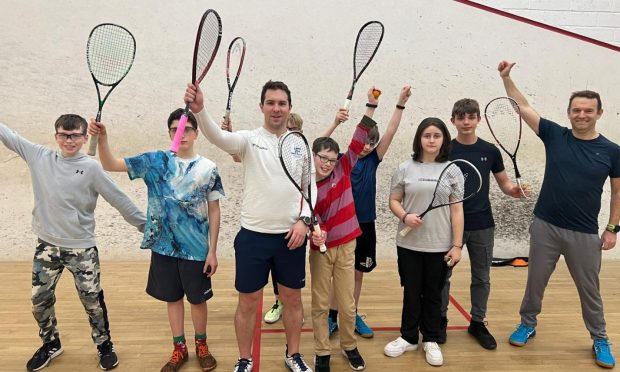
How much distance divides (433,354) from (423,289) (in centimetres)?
33

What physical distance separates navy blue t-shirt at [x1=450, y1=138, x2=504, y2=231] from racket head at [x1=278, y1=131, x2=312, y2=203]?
2.93 ft

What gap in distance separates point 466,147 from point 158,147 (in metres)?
2.87

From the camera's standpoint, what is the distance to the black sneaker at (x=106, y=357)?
199cm

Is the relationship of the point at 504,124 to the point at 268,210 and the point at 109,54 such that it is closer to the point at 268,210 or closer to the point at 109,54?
the point at 268,210

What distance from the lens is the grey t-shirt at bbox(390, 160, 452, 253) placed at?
1.95m

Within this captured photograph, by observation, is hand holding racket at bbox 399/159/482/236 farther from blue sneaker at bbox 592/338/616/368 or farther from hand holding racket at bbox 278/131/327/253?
blue sneaker at bbox 592/338/616/368

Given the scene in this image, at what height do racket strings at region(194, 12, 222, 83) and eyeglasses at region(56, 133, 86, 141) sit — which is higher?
racket strings at region(194, 12, 222, 83)

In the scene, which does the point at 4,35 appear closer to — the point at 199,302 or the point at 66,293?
the point at 66,293

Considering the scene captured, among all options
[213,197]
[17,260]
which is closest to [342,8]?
[213,197]

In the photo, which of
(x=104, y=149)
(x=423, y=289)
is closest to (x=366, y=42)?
(x=423, y=289)

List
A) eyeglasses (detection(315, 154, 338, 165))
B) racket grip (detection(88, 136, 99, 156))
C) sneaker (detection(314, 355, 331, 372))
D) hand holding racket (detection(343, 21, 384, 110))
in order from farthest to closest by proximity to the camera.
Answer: hand holding racket (detection(343, 21, 384, 110)), sneaker (detection(314, 355, 331, 372)), eyeglasses (detection(315, 154, 338, 165)), racket grip (detection(88, 136, 99, 156))

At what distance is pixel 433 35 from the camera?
3.89 metres

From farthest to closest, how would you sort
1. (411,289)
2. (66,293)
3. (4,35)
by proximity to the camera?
(4,35) < (66,293) < (411,289)

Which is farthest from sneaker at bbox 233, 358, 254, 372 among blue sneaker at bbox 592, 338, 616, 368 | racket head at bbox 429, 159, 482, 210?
blue sneaker at bbox 592, 338, 616, 368
